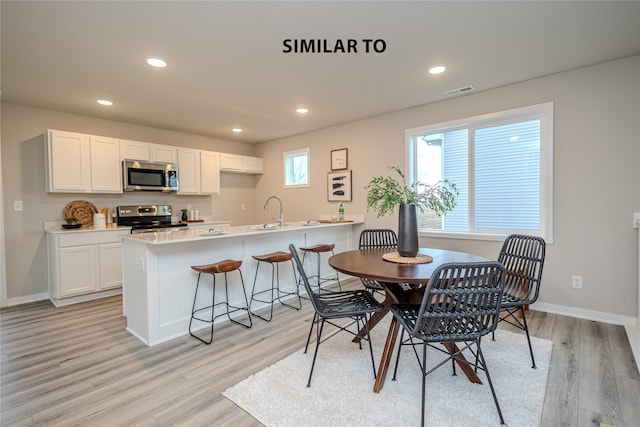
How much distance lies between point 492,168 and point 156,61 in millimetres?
3752

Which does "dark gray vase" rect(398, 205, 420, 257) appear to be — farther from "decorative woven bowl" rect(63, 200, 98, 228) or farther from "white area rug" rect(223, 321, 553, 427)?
"decorative woven bowl" rect(63, 200, 98, 228)

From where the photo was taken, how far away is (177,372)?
2.16 meters

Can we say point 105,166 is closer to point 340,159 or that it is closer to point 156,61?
point 156,61

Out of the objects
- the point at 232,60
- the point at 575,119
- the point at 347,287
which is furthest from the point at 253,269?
the point at 575,119

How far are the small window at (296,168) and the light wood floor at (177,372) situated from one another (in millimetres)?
3033

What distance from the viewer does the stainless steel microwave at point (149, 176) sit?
4395 mm

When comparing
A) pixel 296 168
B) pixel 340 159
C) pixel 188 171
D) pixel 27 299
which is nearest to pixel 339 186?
pixel 340 159

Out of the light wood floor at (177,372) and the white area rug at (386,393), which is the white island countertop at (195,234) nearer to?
the light wood floor at (177,372)

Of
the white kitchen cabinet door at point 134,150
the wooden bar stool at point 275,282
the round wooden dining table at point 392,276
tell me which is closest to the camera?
the round wooden dining table at point 392,276

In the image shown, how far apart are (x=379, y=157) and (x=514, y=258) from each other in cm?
246

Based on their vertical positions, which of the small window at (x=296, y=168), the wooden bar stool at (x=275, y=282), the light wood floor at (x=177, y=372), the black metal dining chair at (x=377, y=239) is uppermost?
the small window at (x=296, y=168)

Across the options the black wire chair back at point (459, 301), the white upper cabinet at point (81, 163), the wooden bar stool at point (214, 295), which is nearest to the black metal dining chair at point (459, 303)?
the black wire chair back at point (459, 301)

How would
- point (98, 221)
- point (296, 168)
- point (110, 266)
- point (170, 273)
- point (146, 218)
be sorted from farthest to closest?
point (296, 168), point (146, 218), point (98, 221), point (110, 266), point (170, 273)

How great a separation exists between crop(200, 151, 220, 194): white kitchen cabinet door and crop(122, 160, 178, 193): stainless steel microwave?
1.67 feet
